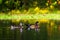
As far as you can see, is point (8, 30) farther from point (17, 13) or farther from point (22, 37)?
point (17, 13)

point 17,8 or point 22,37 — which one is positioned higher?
point 17,8

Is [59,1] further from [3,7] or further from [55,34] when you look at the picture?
[55,34]

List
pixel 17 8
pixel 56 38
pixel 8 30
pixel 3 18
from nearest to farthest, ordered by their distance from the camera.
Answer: pixel 56 38 → pixel 8 30 → pixel 3 18 → pixel 17 8

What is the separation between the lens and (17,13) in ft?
215

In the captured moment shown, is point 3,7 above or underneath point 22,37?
above

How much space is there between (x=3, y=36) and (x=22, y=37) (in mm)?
2212

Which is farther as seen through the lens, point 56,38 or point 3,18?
point 3,18

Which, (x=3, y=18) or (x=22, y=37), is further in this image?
(x=3, y=18)

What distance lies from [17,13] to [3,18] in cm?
435

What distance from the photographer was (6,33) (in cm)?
3691

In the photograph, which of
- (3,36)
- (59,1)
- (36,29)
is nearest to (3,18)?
→ (59,1)

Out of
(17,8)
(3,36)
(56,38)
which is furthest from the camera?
(17,8)

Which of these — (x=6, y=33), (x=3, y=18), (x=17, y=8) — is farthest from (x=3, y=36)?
(x=17, y=8)

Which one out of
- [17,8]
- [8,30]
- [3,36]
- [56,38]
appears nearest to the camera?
[56,38]
